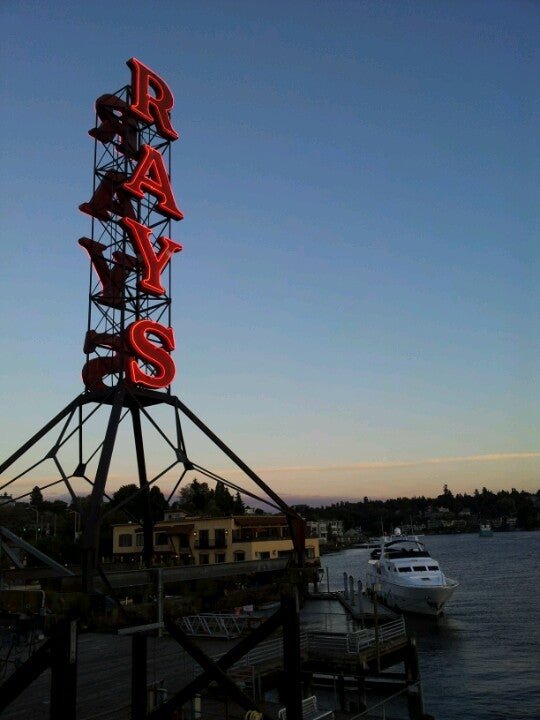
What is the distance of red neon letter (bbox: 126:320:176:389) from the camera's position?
2417cm

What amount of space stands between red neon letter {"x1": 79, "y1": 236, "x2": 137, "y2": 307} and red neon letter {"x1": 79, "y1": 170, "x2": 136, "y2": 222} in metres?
1.38

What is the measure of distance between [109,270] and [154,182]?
14.8 feet

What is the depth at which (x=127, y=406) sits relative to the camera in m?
25.2

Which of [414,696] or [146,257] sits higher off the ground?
[146,257]

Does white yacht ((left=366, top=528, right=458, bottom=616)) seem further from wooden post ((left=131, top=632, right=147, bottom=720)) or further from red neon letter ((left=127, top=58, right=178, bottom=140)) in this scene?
red neon letter ((left=127, top=58, right=178, bottom=140))

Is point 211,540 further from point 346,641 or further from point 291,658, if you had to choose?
point 291,658

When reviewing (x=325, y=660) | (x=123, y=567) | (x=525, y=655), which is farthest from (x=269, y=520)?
(x=123, y=567)

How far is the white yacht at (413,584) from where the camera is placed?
214ft

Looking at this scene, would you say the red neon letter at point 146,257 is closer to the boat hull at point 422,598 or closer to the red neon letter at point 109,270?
the red neon letter at point 109,270

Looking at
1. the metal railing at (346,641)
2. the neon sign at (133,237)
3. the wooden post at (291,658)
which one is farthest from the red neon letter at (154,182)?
the metal railing at (346,641)

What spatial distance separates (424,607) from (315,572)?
50158mm

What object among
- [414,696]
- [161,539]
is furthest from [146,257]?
[161,539]

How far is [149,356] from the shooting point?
2469cm

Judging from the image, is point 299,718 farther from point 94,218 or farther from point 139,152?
point 139,152
